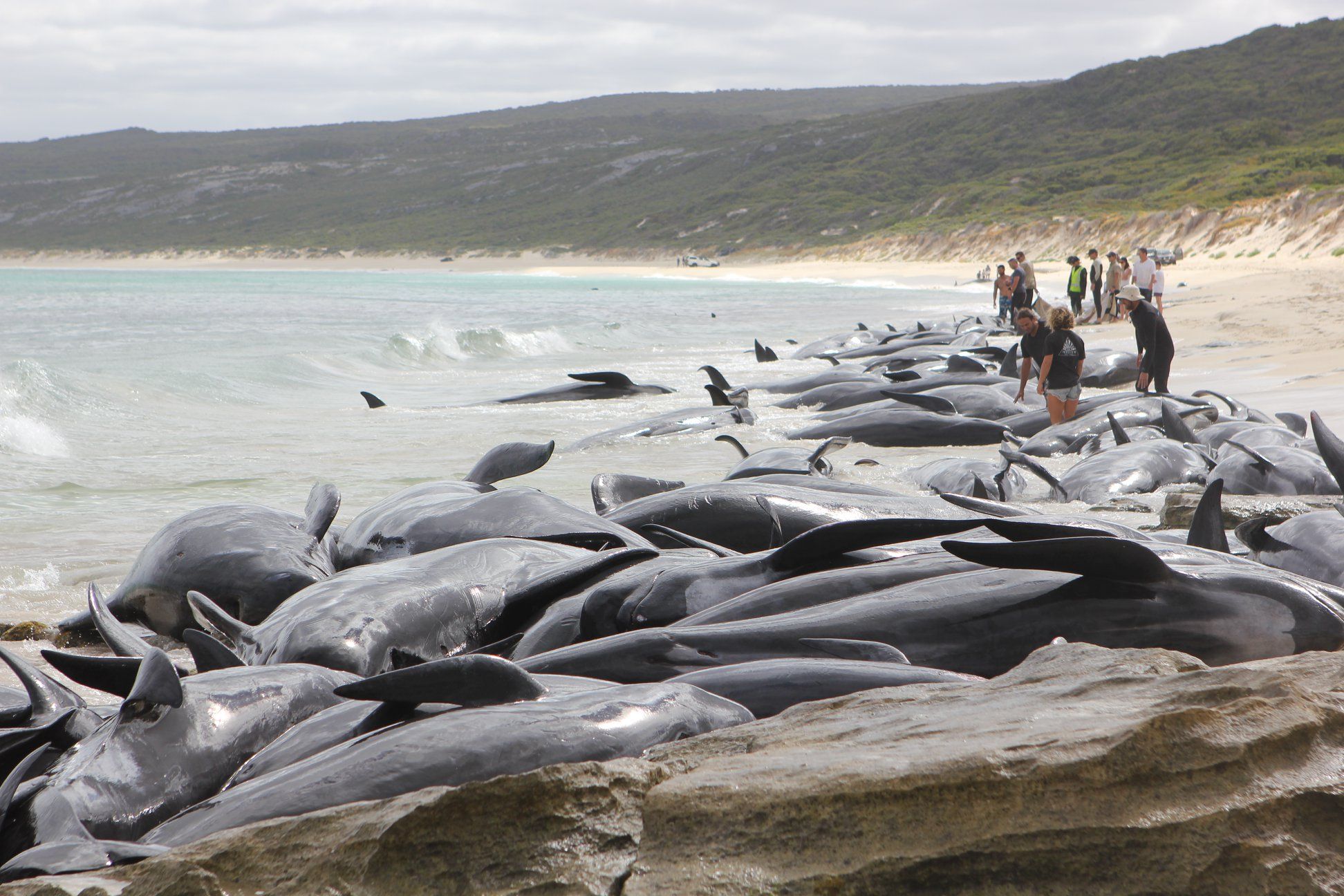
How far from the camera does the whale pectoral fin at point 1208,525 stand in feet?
12.2

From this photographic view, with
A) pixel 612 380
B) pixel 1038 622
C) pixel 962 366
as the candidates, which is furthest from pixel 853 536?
pixel 962 366

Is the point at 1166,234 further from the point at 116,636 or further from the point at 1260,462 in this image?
the point at 116,636

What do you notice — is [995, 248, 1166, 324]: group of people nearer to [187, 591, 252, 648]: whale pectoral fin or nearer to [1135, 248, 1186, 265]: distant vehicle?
[1135, 248, 1186, 265]: distant vehicle

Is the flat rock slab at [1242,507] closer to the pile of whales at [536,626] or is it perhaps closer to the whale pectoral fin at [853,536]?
the pile of whales at [536,626]

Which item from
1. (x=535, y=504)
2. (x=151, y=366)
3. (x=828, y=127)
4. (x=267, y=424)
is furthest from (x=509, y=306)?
(x=828, y=127)

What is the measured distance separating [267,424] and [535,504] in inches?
331

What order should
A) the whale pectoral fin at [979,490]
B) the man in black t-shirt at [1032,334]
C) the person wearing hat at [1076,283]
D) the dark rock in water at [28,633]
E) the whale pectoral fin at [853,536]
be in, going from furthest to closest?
the person wearing hat at [1076,283] < the man in black t-shirt at [1032,334] < the whale pectoral fin at [979,490] < the dark rock in water at [28,633] < the whale pectoral fin at [853,536]

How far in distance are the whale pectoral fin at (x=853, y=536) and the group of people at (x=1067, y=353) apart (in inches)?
272

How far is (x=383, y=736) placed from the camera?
2.31m

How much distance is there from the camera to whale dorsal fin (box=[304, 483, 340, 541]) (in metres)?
4.89

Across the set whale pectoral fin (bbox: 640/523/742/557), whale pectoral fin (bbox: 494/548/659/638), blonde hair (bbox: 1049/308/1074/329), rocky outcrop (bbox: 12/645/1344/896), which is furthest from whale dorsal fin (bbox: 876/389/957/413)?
rocky outcrop (bbox: 12/645/1344/896)

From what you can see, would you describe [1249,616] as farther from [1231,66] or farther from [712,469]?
[1231,66]

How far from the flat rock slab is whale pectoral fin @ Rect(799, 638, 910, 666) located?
113 inches

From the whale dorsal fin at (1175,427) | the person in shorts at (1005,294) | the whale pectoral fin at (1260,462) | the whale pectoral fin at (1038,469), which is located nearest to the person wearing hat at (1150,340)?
the whale dorsal fin at (1175,427)
